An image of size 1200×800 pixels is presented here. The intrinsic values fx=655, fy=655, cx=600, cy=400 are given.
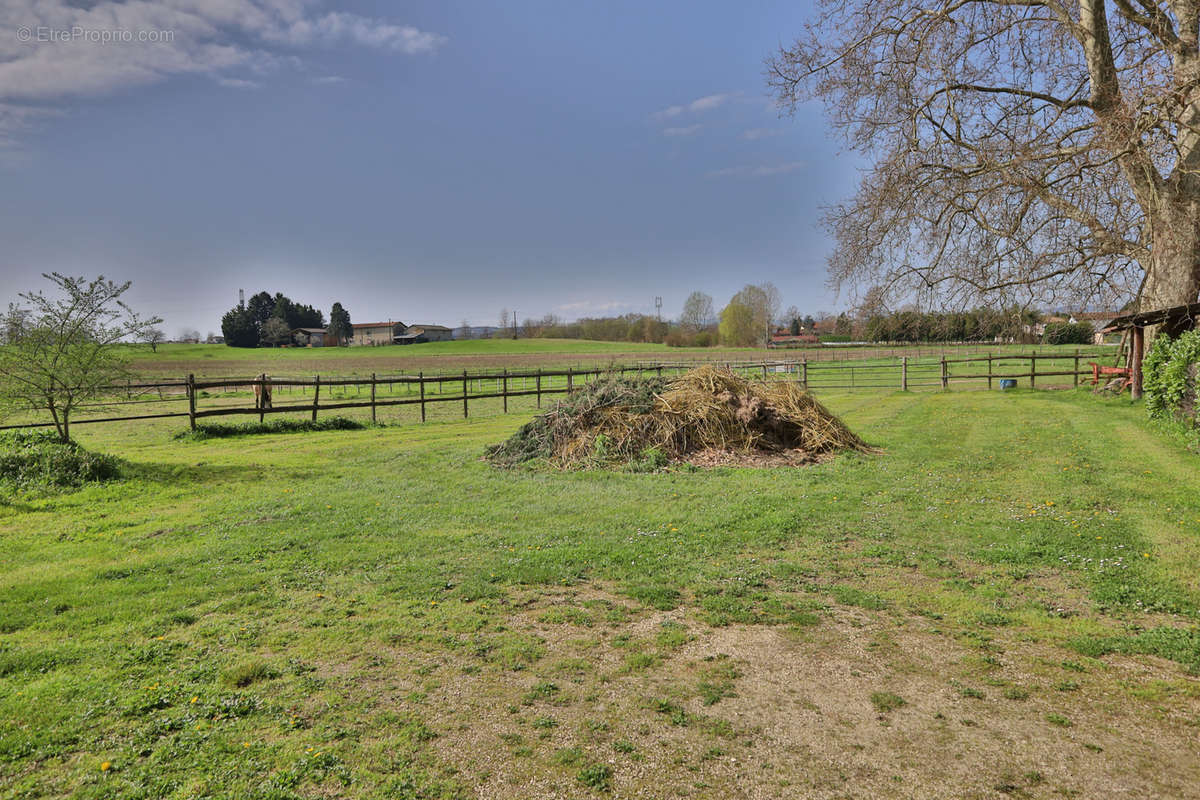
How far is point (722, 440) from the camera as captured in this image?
37.0ft

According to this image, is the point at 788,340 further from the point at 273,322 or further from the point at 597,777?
the point at 597,777

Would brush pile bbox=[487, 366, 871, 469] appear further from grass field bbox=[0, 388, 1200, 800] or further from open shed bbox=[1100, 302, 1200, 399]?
open shed bbox=[1100, 302, 1200, 399]

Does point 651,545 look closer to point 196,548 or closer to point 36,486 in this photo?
point 196,548

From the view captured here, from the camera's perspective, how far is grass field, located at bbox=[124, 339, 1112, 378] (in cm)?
5397

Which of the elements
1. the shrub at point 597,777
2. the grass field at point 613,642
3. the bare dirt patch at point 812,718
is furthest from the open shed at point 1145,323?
the shrub at point 597,777

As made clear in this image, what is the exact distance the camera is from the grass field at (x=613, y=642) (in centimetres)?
306

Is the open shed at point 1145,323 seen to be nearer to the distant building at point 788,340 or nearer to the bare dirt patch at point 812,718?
the bare dirt patch at point 812,718

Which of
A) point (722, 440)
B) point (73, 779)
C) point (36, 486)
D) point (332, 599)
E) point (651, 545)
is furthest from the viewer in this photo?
point (722, 440)

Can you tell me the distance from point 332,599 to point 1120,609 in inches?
235

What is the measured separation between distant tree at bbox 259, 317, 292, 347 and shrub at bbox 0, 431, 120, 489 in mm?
86349

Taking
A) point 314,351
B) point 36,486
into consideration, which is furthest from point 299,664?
point 314,351

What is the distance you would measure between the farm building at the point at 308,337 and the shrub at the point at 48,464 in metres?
89.6

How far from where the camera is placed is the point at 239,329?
3396 inches

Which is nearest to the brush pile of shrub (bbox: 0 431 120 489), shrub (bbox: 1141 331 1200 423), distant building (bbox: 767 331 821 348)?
shrub (bbox: 1141 331 1200 423)
